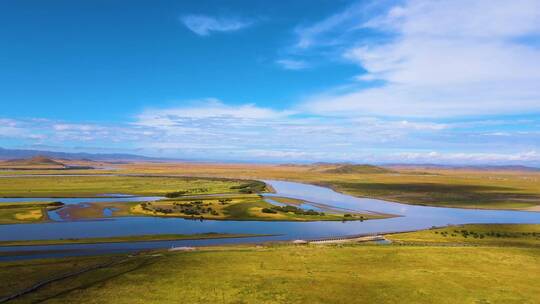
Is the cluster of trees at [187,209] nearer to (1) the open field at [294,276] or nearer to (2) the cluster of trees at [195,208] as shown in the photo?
(2) the cluster of trees at [195,208]

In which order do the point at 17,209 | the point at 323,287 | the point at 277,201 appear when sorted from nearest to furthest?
the point at 323,287
the point at 17,209
the point at 277,201

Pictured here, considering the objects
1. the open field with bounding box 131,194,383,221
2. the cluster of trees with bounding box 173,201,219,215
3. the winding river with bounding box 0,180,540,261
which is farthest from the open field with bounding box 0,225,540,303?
the cluster of trees with bounding box 173,201,219,215

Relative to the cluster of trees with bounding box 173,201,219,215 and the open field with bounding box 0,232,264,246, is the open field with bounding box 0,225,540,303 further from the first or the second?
the cluster of trees with bounding box 173,201,219,215

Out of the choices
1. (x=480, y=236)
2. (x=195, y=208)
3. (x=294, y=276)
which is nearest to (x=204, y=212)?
(x=195, y=208)

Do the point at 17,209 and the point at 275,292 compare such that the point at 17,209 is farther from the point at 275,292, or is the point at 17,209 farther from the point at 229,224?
the point at 275,292

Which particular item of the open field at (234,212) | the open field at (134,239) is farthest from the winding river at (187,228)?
the open field at (234,212)

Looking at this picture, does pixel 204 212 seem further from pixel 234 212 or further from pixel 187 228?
pixel 187 228

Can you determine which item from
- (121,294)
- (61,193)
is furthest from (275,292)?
(61,193)
